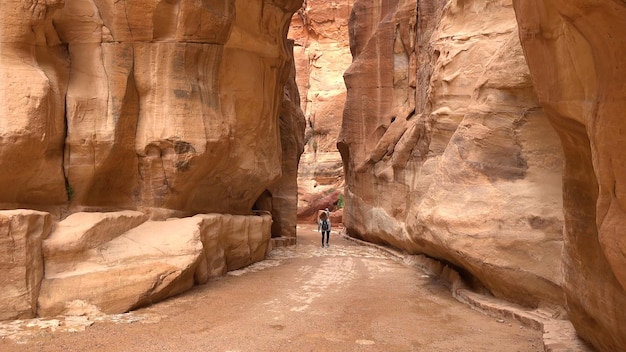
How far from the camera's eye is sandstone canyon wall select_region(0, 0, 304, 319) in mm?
7400

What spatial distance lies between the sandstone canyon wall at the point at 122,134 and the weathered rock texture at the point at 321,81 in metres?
20.2

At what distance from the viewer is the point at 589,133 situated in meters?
3.78

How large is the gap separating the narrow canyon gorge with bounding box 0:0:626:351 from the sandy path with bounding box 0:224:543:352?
2.12ft

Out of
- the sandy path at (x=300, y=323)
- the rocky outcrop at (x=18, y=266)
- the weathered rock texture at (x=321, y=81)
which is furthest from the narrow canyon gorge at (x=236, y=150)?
the weathered rock texture at (x=321, y=81)

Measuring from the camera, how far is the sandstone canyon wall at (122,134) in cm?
740

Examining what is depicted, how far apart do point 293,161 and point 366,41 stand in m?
5.58

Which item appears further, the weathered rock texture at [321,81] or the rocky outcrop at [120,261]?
the weathered rock texture at [321,81]

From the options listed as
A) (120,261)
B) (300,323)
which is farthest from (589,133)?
(120,261)

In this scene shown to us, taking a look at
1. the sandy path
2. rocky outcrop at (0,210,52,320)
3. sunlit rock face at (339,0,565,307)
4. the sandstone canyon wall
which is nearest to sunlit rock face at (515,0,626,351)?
the sandy path

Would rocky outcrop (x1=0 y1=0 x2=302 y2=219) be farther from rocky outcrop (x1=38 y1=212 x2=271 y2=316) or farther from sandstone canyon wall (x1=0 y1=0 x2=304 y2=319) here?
rocky outcrop (x1=38 y1=212 x2=271 y2=316)

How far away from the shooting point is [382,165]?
1755 cm

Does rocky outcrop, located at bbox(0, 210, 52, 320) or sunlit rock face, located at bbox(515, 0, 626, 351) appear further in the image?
rocky outcrop, located at bbox(0, 210, 52, 320)

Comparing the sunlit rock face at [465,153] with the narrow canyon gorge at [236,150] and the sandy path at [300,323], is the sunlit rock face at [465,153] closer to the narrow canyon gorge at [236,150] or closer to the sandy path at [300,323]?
the narrow canyon gorge at [236,150]

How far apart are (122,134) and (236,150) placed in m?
3.51
